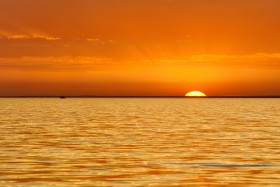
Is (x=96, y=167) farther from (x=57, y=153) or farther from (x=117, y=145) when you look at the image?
(x=117, y=145)

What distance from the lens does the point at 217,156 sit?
37.0 metres

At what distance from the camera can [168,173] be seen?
29.5 metres

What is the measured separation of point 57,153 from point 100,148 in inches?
171

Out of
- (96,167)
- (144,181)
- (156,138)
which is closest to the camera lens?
(144,181)

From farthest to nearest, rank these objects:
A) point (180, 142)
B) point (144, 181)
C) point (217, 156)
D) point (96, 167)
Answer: point (180, 142), point (217, 156), point (96, 167), point (144, 181)

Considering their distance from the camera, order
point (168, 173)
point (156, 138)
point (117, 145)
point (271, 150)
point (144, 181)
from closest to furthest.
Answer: point (144, 181), point (168, 173), point (271, 150), point (117, 145), point (156, 138)

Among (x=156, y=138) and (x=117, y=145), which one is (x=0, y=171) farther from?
(x=156, y=138)

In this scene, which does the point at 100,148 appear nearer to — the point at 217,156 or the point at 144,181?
the point at 217,156

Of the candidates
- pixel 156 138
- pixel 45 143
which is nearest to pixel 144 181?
pixel 45 143

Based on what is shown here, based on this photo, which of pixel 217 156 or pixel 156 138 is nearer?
pixel 217 156

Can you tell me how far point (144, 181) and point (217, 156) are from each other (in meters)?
11.0

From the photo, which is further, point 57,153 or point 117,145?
point 117,145

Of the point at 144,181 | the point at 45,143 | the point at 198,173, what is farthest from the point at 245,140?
the point at 144,181

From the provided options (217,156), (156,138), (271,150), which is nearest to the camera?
(217,156)
